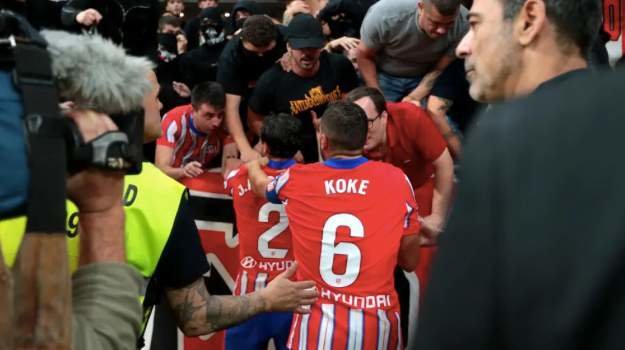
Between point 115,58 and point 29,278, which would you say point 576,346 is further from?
point 115,58

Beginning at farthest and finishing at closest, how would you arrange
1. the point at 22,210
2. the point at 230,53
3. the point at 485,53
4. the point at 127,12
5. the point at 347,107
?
the point at 230,53 < the point at 127,12 < the point at 347,107 < the point at 485,53 < the point at 22,210

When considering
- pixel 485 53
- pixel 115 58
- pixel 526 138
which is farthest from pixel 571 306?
pixel 485 53

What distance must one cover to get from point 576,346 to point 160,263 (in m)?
1.59

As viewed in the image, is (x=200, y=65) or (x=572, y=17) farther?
(x=200, y=65)

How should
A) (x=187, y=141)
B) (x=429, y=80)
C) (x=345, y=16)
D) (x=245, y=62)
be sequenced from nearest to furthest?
(x=429, y=80), (x=187, y=141), (x=245, y=62), (x=345, y=16)

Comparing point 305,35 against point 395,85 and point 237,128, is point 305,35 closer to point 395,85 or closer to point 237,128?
point 395,85

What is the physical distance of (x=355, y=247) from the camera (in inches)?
162

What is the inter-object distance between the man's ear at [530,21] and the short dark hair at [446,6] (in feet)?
9.08

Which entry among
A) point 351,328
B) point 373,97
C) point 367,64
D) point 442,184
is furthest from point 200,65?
point 351,328

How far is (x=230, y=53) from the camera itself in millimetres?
5949

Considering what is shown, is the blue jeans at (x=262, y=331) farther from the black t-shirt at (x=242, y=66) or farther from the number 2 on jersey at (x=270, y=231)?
the black t-shirt at (x=242, y=66)

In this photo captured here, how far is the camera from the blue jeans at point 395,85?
17.8 feet

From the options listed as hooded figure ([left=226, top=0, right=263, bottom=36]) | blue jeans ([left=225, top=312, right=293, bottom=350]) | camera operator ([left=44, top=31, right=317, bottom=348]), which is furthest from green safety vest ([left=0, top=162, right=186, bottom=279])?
hooded figure ([left=226, top=0, right=263, bottom=36])

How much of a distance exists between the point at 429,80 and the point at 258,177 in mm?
1287
